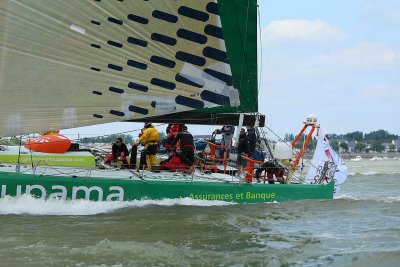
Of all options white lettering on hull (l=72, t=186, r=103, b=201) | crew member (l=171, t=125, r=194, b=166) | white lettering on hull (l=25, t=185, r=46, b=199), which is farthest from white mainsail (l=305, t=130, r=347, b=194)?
white lettering on hull (l=25, t=185, r=46, b=199)

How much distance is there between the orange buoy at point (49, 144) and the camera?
1188cm

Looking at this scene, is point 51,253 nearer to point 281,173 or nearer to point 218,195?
point 218,195

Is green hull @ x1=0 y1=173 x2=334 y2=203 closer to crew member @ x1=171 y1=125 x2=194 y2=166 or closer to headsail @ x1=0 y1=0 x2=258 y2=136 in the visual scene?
crew member @ x1=171 y1=125 x2=194 y2=166

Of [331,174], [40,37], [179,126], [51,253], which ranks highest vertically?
[40,37]

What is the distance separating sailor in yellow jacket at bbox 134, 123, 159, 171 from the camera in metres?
12.2

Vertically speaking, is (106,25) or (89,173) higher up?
(106,25)

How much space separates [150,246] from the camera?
26.6 feet

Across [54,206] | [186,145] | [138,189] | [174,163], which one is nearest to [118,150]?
[174,163]

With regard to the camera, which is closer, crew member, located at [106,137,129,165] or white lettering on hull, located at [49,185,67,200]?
white lettering on hull, located at [49,185,67,200]

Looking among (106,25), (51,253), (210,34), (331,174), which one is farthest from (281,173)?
(51,253)

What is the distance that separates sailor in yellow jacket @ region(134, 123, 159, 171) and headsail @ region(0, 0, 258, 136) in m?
1.62

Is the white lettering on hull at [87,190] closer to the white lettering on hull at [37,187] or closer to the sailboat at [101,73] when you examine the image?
the sailboat at [101,73]

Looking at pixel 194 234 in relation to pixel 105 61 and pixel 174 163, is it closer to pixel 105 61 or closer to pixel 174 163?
pixel 105 61

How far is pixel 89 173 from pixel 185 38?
2963 millimetres
